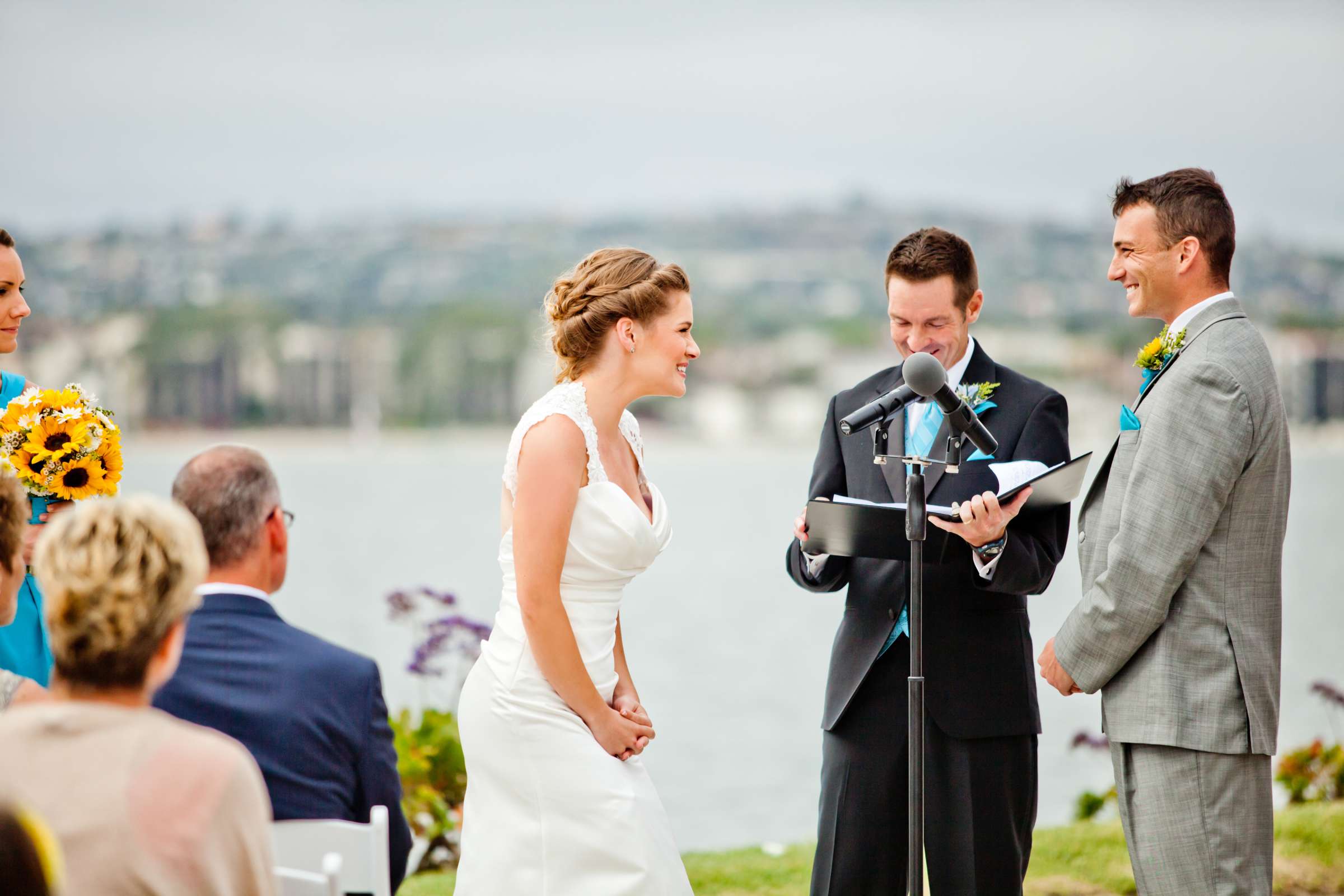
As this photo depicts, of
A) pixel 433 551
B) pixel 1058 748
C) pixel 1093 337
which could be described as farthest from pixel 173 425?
pixel 1058 748

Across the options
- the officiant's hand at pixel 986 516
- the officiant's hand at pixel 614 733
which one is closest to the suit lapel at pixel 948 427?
the officiant's hand at pixel 986 516

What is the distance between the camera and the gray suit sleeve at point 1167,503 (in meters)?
2.62

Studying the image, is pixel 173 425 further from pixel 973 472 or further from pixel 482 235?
pixel 973 472

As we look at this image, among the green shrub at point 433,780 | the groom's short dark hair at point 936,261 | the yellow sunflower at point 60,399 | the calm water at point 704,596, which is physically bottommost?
the calm water at point 704,596

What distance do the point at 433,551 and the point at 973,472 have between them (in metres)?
41.0

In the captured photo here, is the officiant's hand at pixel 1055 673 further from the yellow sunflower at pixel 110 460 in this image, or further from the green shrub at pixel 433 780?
the green shrub at pixel 433 780

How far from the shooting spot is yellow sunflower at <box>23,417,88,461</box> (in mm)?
2990

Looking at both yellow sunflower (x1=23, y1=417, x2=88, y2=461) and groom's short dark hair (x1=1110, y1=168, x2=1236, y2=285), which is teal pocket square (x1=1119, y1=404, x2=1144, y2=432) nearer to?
groom's short dark hair (x1=1110, y1=168, x2=1236, y2=285)

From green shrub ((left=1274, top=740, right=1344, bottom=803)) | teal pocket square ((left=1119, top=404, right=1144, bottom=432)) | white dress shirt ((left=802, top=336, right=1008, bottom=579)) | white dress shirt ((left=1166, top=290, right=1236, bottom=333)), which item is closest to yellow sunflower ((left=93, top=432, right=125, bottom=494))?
white dress shirt ((left=802, top=336, right=1008, bottom=579))

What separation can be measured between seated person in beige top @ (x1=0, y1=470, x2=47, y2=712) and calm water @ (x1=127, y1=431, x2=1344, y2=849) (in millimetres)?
3055

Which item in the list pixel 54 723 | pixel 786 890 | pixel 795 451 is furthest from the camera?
pixel 795 451

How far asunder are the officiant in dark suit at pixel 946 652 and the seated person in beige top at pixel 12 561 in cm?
161

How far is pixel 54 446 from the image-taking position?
3021mm

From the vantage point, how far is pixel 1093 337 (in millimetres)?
57438
